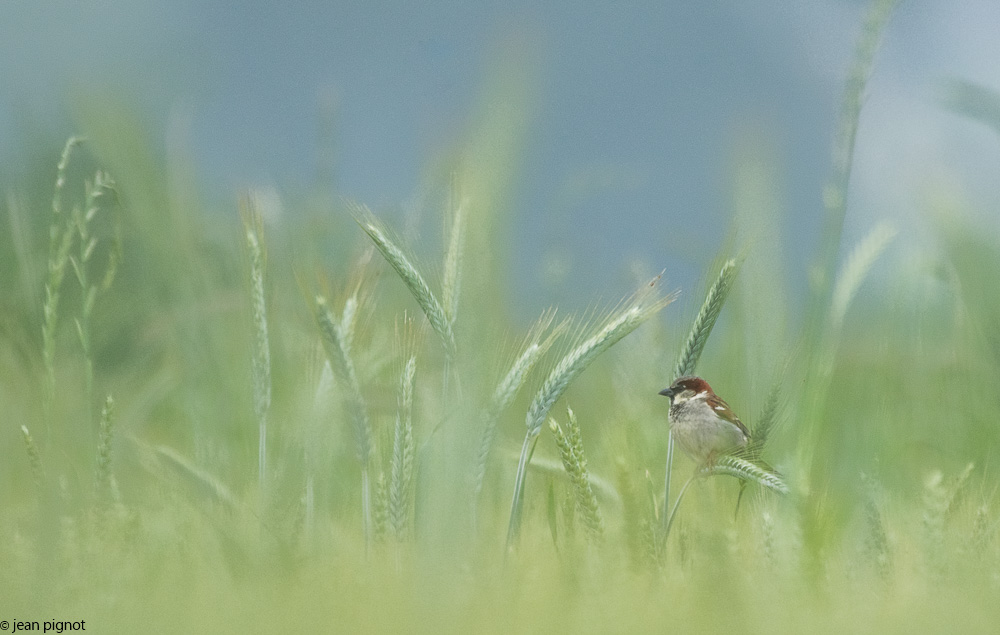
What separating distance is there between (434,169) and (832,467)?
1.88ft

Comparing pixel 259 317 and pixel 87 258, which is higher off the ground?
pixel 87 258

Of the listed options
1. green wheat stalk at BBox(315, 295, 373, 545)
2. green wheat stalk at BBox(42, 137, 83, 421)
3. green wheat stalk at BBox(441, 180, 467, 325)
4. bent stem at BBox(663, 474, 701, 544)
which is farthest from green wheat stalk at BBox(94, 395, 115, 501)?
bent stem at BBox(663, 474, 701, 544)

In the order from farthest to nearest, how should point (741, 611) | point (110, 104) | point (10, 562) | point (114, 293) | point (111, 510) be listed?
1. point (114, 293)
2. point (110, 104)
3. point (111, 510)
4. point (10, 562)
5. point (741, 611)

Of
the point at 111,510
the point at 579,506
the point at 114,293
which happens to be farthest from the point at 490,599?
the point at 114,293

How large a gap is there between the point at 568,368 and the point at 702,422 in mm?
201

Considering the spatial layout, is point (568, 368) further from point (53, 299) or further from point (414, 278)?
point (53, 299)

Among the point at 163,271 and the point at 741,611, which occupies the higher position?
the point at 163,271

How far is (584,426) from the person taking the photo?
1.12 meters

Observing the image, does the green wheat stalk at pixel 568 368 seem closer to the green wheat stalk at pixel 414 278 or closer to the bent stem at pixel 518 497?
the bent stem at pixel 518 497

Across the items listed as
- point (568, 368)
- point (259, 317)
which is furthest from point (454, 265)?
point (259, 317)

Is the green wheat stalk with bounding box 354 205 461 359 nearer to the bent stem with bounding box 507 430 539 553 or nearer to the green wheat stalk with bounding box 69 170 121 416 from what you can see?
the bent stem with bounding box 507 430 539 553

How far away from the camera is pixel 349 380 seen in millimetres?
820

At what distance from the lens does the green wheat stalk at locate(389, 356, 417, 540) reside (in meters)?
0.79

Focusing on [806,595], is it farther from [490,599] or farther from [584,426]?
[584,426]
